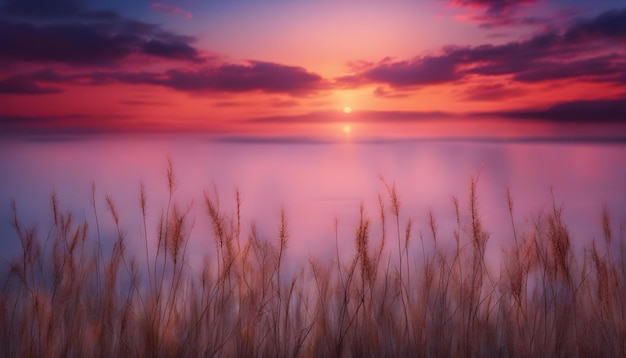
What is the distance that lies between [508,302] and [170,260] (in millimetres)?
2330

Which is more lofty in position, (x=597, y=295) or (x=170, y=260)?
(x=170, y=260)

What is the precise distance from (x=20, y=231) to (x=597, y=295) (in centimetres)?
374

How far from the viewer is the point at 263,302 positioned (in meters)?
4.24

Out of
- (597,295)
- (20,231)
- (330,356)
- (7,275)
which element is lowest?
(330,356)

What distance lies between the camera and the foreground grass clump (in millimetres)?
4223

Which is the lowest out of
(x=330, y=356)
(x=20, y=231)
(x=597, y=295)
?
(x=330, y=356)

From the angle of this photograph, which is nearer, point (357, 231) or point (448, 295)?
point (357, 231)

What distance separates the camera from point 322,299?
4.47 meters

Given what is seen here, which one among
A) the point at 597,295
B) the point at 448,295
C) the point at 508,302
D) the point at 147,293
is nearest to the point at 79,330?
the point at 147,293

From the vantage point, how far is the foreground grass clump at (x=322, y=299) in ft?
13.9

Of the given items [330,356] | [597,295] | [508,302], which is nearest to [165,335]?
[330,356]

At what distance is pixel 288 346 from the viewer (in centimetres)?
434

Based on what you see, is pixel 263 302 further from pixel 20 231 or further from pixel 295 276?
pixel 20 231

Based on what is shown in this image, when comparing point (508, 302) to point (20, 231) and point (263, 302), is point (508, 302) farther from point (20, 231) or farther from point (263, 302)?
point (20, 231)
